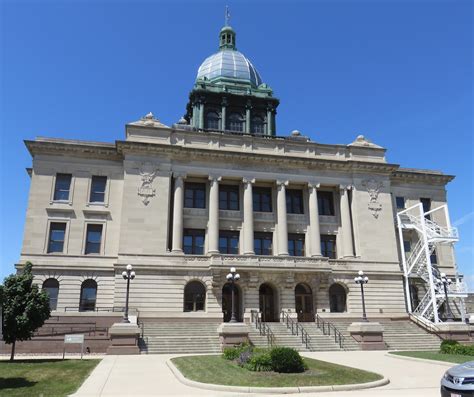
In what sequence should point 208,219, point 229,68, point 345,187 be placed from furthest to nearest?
point 229,68
point 345,187
point 208,219

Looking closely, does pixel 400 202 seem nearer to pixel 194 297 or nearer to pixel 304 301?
pixel 304 301

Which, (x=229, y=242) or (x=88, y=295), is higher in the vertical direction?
(x=229, y=242)

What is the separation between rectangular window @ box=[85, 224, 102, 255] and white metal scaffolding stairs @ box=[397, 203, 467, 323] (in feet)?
103

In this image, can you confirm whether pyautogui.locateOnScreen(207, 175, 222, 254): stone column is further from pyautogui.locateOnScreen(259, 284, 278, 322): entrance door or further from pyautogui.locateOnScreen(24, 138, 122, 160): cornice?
pyautogui.locateOnScreen(24, 138, 122, 160): cornice

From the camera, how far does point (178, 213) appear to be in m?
41.8

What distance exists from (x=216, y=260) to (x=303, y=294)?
973cm

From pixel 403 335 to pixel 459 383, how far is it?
28444 mm

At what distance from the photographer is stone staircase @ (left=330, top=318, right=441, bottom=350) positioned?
107 feet

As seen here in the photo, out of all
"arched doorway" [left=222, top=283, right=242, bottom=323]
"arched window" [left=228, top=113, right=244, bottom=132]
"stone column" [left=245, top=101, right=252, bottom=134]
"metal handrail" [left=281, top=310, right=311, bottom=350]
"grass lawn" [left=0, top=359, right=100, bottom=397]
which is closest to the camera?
"grass lawn" [left=0, top=359, right=100, bottom=397]

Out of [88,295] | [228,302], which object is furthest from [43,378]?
[228,302]

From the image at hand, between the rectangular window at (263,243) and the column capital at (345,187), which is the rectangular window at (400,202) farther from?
the rectangular window at (263,243)

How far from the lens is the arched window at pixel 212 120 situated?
5250 centimetres

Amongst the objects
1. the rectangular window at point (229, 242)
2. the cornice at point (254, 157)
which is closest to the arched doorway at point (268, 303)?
the rectangular window at point (229, 242)

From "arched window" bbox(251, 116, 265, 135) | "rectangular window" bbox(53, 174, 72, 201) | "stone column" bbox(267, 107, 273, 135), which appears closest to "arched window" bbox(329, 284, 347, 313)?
"stone column" bbox(267, 107, 273, 135)
